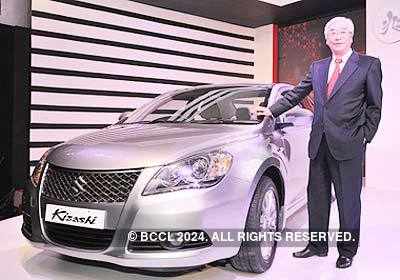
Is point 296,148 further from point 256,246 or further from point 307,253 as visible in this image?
point 256,246

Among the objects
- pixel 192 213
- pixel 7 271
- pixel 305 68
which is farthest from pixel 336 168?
pixel 305 68

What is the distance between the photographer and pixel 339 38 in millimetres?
2238

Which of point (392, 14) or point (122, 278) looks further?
point (392, 14)

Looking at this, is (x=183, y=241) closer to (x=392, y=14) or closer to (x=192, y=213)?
(x=192, y=213)

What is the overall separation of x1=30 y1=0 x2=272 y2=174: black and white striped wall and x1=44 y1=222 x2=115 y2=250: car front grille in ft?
9.76

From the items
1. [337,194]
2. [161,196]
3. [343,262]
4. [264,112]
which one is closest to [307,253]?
[343,262]

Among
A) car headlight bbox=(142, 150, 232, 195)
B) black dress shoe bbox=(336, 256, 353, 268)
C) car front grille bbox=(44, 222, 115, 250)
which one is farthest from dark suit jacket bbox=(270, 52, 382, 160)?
car front grille bbox=(44, 222, 115, 250)

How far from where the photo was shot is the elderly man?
2.22 metres

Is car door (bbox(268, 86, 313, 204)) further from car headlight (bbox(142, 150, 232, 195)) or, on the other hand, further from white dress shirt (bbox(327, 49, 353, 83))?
car headlight (bbox(142, 150, 232, 195))

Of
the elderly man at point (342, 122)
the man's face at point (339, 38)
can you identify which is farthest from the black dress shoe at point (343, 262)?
the man's face at point (339, 38)

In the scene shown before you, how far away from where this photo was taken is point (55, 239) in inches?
76.6

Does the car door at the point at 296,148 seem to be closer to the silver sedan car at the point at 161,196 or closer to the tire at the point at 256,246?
the silver sedan car at the point at 161,196

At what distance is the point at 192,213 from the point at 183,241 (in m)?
0.14

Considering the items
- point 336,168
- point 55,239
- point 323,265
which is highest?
point 336,168
